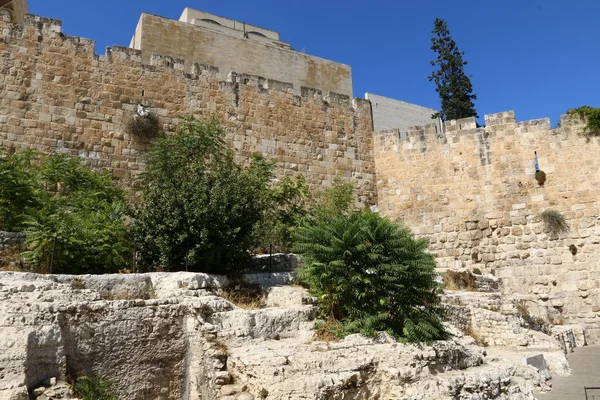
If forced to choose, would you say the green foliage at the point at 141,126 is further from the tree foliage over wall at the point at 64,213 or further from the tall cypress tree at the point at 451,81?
the tall cypress tree at the point at 451,81

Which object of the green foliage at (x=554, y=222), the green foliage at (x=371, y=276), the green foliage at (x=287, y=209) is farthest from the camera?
the green foliage at (x=554, y=222)

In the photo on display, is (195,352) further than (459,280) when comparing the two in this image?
No

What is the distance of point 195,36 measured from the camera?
1781 cm

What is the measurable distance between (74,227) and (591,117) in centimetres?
1297

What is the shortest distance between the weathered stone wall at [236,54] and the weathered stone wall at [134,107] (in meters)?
1.52

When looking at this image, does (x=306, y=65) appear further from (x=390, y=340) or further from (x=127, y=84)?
(x=390, y=340)

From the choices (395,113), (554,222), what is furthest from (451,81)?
(554,222)

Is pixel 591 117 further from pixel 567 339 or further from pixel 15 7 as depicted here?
pixel 15 7

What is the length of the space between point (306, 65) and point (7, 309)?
1568 centimetres

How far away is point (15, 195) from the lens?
9.33 meters

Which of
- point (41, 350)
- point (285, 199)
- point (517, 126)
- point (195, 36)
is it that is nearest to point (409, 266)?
point (41, 350)

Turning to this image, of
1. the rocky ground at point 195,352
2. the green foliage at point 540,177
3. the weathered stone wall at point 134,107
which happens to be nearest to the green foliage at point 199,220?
the rocky ground at point 195,352

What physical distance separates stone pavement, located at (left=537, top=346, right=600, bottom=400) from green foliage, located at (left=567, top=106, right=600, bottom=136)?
5966mm

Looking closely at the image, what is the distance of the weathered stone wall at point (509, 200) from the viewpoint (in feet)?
44.7
